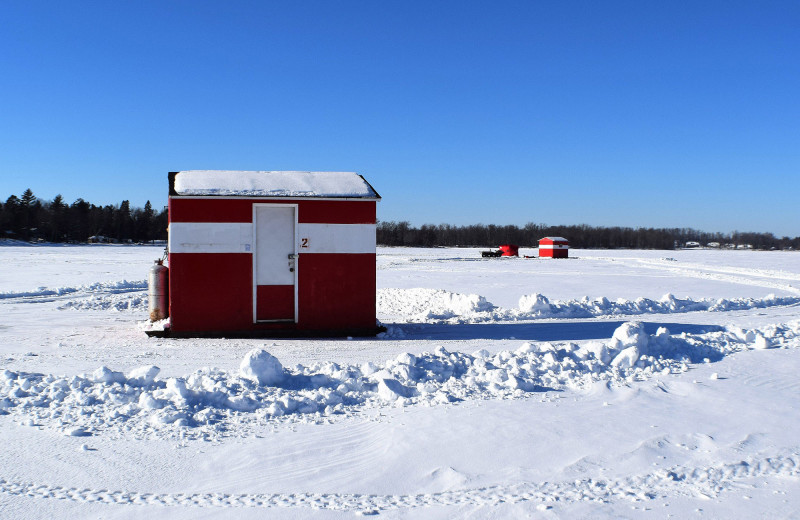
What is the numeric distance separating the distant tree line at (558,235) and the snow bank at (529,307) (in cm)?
9439

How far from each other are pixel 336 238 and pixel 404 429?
669 cm

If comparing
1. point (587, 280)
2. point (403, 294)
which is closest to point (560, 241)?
point (587, 280)

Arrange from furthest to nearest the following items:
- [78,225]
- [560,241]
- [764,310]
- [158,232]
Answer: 1. [158,232]
2. [78,225]
3. [560,241]
4. [764,310]

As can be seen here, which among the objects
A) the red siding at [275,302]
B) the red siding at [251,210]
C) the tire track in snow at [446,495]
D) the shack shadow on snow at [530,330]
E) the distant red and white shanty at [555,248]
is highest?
the red siding at [251,210]

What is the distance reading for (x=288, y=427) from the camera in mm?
5914

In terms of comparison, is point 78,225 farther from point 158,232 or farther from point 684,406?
point 684,406

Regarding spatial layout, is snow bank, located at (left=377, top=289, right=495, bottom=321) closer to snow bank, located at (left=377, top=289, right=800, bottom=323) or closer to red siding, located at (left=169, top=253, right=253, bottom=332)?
snow bank, located at (left=377, top=289, right=800, bottom=323)

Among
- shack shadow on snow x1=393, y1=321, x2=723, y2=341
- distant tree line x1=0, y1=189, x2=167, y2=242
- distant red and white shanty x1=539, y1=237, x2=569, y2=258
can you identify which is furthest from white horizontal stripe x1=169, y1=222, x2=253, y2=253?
distant tree line x1=0, y1=189, x2=167, y2=242

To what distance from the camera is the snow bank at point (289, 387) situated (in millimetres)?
6023

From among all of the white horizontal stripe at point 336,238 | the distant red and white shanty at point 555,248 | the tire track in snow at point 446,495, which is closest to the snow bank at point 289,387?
the tire track in snow at point 446,495

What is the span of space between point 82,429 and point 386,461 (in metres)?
3.02

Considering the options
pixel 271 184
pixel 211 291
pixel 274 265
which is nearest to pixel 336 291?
pixel 274 265

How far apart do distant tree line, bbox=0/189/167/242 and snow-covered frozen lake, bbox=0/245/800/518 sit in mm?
97314

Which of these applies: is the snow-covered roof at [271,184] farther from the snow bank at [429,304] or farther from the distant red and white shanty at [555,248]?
the distant red and white shanty at [555,248]
